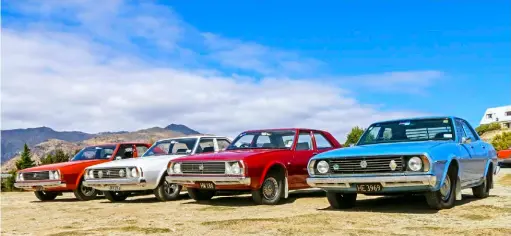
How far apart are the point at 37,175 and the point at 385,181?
9.78 meters

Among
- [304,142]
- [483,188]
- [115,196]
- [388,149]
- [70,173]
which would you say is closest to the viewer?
[388,149]

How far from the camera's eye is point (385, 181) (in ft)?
28.4

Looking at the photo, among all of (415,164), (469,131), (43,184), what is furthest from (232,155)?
(43,184)

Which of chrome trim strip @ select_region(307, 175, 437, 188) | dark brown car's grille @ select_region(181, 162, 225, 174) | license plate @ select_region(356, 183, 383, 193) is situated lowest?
license plate @ select_region(356, 183, 383, 193)

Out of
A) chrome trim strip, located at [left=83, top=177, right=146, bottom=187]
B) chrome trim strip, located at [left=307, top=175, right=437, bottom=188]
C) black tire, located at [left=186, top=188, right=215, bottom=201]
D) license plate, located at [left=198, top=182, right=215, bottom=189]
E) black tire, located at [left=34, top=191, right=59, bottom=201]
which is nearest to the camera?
chrome trim strip, located at [left=307, top=175, right=437, bottom=188]

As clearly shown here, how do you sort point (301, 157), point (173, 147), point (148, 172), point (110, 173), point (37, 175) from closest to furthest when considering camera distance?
1. point (301, 157)
2. point (148, 172)
3. point (110, 173)
4. point (173, 147)
5. point (37, 175)

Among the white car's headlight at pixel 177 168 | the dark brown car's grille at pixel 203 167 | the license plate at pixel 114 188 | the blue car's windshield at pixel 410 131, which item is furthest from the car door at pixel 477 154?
the license plate at pixel 114 188

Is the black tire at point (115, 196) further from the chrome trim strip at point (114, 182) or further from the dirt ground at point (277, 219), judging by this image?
the dirt ground at point (277, 219)

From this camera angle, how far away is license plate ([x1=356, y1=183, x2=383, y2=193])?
879 cm

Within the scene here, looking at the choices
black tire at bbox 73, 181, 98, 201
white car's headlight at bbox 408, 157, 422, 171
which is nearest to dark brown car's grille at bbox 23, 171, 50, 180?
black tire at bbox 73, 181, 98, 201

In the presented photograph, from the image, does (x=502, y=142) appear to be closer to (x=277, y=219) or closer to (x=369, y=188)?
(x=369, y=188)

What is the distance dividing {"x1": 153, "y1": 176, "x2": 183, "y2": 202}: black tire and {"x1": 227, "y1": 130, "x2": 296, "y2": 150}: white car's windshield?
178 cm

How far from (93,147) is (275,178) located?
22.6ft

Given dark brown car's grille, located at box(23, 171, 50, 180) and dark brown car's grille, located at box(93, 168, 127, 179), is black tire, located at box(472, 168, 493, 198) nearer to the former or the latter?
dark brown car's grille, located at box(93, 168, 127, 179)
